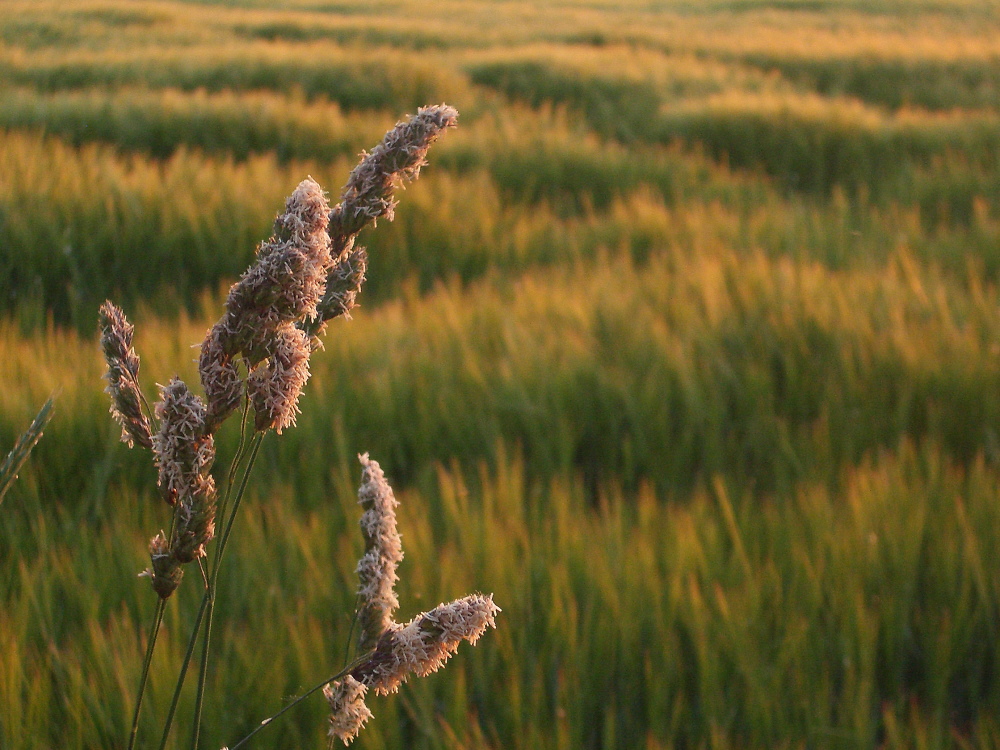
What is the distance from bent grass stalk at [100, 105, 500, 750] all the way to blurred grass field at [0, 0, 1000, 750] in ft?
1.39

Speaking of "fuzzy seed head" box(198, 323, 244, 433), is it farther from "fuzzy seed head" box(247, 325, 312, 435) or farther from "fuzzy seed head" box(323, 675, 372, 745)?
"fuzzy seed head" box(323, 675, 372, 745)

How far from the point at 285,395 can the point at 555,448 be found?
3.97ft

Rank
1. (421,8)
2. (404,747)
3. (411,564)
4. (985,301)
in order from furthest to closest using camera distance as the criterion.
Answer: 1. (421,8)
2. (985,301)
3. (411,564)
4. (404,747)

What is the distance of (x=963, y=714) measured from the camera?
3.57 ft

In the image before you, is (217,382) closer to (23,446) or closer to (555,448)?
(23,446)

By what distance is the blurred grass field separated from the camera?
1021 mm

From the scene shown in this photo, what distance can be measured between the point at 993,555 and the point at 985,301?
1.09 meters

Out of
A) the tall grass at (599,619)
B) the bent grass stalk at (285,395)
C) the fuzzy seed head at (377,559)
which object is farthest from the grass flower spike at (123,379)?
the tall grass at (599,619)

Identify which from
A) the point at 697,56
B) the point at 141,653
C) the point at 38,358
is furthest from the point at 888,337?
the point at 697,56

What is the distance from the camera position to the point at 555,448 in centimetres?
167

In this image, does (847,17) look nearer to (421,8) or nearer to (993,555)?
(421,8)

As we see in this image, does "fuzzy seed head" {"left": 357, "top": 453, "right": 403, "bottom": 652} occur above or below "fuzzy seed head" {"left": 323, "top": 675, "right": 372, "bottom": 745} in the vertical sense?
above

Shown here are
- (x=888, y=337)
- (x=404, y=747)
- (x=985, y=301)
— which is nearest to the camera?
(x=404, y=747)

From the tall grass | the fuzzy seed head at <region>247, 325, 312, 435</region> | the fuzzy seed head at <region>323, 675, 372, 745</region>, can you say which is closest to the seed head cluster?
the fuzzy seed head at <region>323, 675, 372, 745</region>
